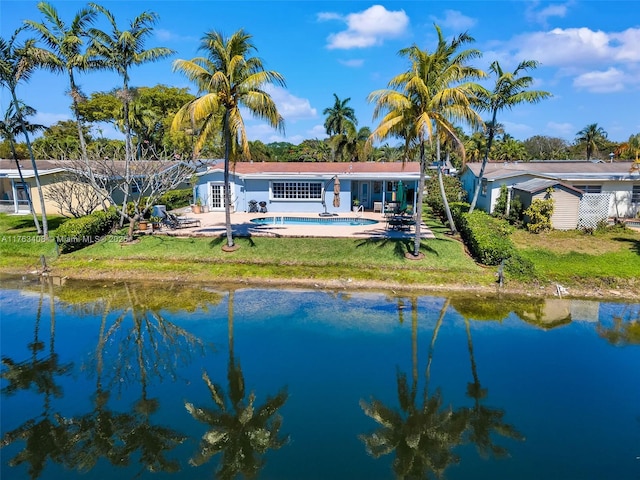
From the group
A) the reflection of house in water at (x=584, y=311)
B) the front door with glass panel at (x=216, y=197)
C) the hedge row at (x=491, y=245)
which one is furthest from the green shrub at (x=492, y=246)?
the front door with glass panel at (x=216, y=197)

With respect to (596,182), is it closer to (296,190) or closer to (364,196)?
(364,196)

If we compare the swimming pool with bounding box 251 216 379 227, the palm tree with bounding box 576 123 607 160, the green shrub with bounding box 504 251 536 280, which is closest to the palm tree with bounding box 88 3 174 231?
the swimming pool with bounding box 251 216 379 227

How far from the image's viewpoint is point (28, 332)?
11.6 meters

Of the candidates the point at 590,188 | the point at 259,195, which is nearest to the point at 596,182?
the point at 590,188

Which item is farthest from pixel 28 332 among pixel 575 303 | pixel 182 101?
pixel 182 101

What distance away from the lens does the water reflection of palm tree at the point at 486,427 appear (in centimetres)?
700

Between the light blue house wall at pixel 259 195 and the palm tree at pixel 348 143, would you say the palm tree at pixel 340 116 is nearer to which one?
the palm tree at pixel 348 143

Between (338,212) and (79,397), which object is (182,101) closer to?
(338,212)

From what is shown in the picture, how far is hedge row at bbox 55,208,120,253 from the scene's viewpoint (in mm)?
18578

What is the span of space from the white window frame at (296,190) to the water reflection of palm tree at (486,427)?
20.2 metres

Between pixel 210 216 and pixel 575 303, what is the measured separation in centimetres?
2077

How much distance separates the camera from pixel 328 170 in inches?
1120

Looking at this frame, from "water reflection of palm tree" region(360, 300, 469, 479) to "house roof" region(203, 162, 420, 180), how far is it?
19479mm

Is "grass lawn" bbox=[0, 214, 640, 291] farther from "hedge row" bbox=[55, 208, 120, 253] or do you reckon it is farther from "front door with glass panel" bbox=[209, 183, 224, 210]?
"front door with glass panel" bbox=[209, 183, 224, 210]
